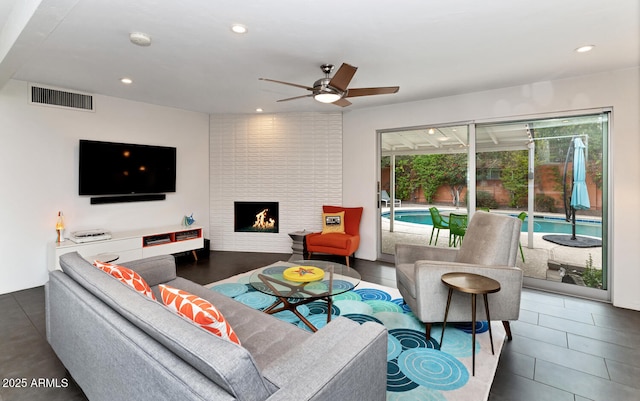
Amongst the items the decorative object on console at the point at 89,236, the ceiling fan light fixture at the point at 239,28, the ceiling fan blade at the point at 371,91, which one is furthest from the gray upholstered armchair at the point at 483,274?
the decorative object on console at the point at 89,236

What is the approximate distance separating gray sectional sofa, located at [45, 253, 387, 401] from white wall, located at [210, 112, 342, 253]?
12.1ft

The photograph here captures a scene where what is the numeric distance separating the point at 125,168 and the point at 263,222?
2.33m

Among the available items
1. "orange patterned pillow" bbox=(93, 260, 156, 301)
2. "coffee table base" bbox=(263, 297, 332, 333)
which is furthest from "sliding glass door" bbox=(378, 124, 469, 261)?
"orange patterned pillow" bbox=(93, 260, 156, 301)

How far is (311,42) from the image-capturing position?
107 inches

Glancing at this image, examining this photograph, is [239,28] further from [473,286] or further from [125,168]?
[125,168]

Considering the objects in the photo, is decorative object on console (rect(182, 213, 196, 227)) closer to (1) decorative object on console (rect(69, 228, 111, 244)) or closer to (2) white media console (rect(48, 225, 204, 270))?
(2) white media console (rect(48, 225, 204, 270))

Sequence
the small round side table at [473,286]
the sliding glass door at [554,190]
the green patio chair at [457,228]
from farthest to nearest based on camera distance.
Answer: the green patio chair at [457,228]
the sliding glass door at [554,190]
the small round side table at [473,286]

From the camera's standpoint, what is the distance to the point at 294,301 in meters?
2.95

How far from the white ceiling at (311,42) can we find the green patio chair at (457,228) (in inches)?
70.5

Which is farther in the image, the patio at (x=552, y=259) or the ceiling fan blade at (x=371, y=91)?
the patio at (x=552, y=259)

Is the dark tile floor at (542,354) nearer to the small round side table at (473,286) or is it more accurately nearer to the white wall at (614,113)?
the small round side table at (473,286)

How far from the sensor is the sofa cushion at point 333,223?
5.13 m

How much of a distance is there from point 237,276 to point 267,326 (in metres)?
2.45

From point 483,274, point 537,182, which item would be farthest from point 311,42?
point 537,182
